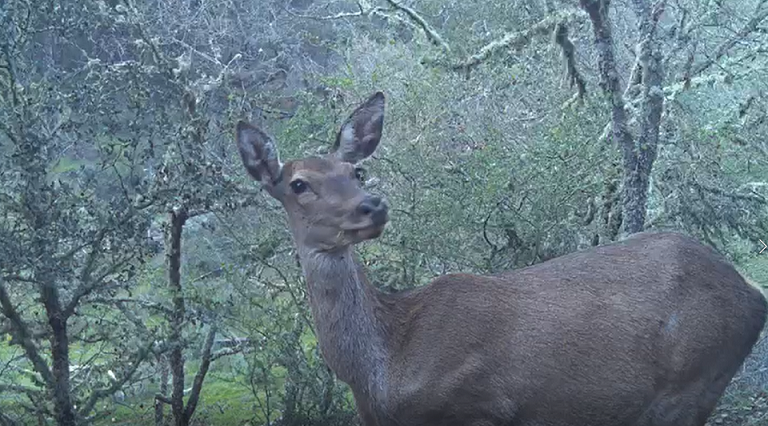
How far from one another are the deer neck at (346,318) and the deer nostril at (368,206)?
0.37 metres

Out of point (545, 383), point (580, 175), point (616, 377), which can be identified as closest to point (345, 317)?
point (545, 383)

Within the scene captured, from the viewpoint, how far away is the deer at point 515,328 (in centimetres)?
696

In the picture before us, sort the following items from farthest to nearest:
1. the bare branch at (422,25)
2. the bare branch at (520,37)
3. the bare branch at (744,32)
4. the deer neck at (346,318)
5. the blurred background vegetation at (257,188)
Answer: the bare branch at (422,25), the bare branch at (520,37), the bare branch at (744,32), the blurred background vegetation at (257,188), the deer neck at (346,318)

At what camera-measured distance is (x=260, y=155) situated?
24.5 feet

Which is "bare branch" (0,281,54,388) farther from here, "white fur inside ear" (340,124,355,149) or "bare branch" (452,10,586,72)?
"bare branch" (452,10,586,72)

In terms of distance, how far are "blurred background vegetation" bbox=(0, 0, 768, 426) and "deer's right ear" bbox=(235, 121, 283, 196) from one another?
3.57ft

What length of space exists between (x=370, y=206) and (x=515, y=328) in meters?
1.25

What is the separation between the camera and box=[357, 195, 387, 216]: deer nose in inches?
273

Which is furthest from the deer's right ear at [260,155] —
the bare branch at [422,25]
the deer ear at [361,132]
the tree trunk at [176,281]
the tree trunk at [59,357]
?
the bare branch at [422,25]

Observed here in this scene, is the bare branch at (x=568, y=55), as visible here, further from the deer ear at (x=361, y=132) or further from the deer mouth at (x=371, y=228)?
the deer mouth at (x=371, y=228)

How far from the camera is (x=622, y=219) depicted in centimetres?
965

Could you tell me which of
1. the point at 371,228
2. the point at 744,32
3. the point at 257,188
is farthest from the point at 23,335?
the point at 744,32

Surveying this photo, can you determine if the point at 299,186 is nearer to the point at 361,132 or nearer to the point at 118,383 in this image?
the point at 361,132

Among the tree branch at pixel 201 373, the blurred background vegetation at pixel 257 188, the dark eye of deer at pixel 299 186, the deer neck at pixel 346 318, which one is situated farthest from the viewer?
the tree branch at pixel 201 373
